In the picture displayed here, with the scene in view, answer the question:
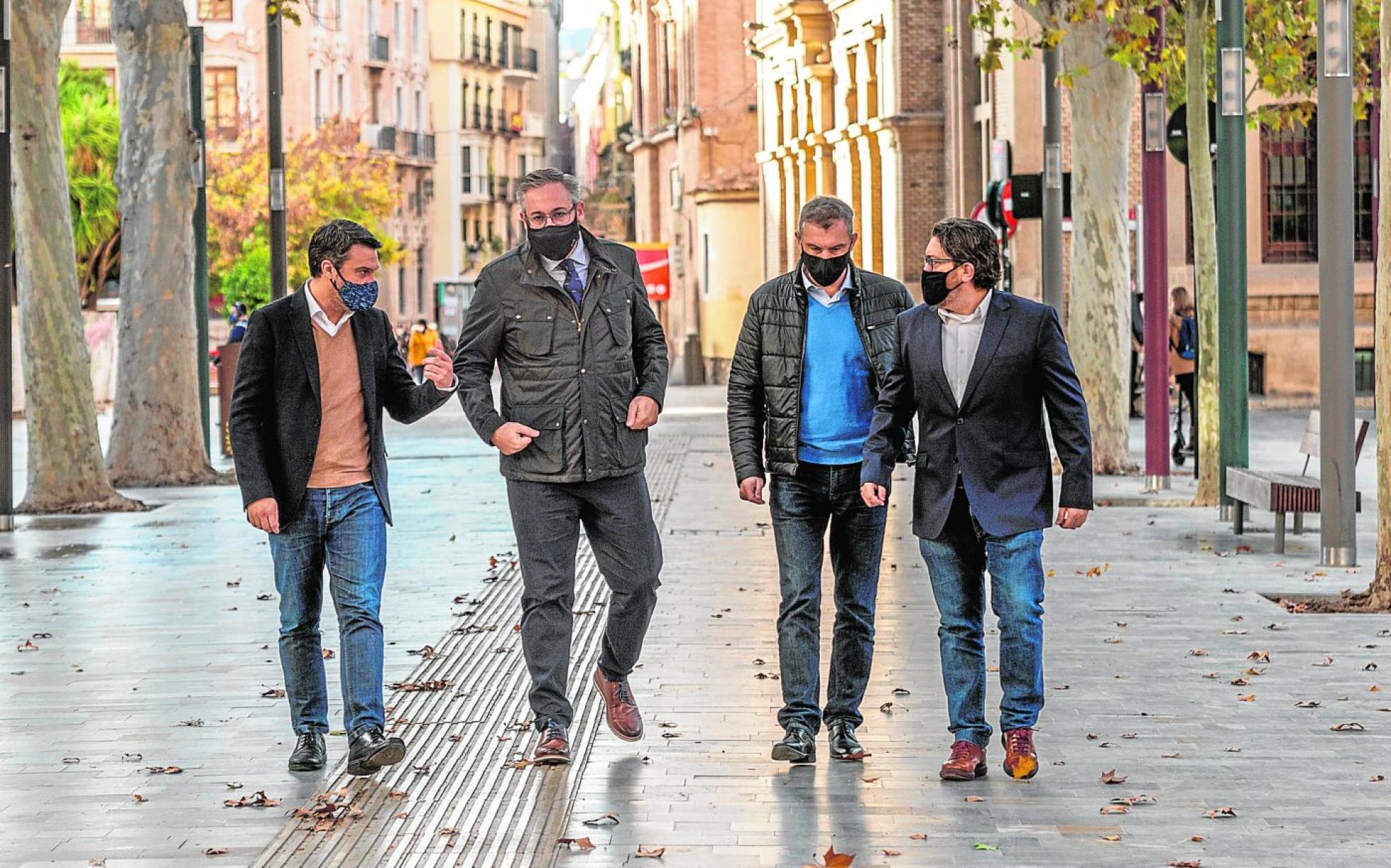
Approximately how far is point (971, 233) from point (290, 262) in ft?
220

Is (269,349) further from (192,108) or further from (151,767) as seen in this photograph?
(192,108)

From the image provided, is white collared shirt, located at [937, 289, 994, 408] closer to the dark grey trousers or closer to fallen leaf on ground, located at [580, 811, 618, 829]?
the dark grey trousers

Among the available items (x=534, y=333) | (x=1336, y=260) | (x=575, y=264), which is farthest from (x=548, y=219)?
(x=1336, y=260)

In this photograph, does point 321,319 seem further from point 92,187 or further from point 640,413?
point 92,187

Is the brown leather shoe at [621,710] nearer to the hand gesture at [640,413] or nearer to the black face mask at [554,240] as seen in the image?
the hand gesture at [640,413]

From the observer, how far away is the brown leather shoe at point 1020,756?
310 inches

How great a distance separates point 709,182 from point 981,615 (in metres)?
57.9

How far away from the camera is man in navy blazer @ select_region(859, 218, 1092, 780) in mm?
7840

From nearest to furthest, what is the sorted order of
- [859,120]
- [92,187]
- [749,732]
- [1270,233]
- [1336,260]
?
[749,732] → [1336,260] → [1270,233] → [859,120] → [92,187]

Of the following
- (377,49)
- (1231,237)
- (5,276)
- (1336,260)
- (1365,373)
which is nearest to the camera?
(1336,260)

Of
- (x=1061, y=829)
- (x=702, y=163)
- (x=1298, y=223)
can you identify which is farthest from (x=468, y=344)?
(x=702, y=163)

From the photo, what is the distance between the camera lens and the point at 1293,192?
38625mm

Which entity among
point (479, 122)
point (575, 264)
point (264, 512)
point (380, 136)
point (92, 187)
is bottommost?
point (264, 512)

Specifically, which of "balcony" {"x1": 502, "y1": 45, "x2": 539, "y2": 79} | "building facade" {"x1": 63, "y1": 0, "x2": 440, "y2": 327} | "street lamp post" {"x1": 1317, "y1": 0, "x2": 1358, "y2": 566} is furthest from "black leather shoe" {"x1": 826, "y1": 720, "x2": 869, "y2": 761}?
"balcony" {"x1": 502, "y1": 45, "x2": 539, "y2": 79}
